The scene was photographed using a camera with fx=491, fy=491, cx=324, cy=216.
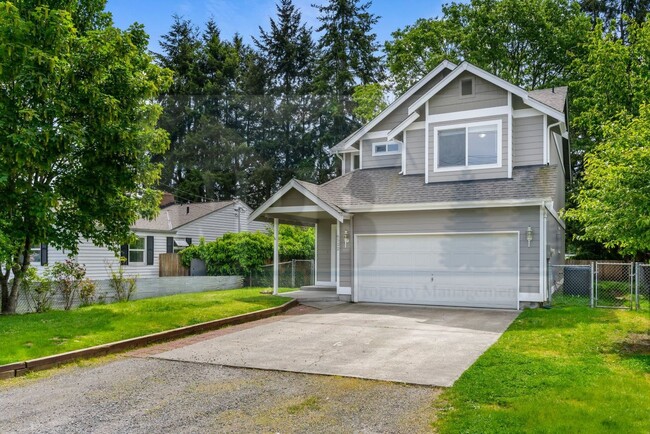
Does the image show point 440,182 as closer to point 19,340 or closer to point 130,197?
point 130,197

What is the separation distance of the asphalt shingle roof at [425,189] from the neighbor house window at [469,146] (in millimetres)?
587

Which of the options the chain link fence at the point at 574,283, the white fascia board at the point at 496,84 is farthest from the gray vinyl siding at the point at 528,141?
the chain link fence at the point at 574,283

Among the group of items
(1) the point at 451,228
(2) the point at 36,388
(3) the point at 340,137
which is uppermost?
(3) the point at 340,137

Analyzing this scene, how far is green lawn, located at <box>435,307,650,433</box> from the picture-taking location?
4691mm

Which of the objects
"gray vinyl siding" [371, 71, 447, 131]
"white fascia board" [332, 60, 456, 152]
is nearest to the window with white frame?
"gray vinyl siding" [371, 71, 447, 131]

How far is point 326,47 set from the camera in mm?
37250

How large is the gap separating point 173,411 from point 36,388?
7.80 ft

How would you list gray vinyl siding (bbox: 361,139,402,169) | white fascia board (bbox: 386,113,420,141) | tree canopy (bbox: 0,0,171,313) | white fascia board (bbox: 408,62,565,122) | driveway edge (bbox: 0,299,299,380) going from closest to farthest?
driveway edge (bbox: 0,299,299,380) < tree canopy (bbox: 0,0,171,313) < white fascia board (bbox: 408,62,565,122) < white fascia board (bbox: 386,113,420,141) < gray vinyl siding (bbox: 361,139,402,169)

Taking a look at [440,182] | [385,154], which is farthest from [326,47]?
[440,182]

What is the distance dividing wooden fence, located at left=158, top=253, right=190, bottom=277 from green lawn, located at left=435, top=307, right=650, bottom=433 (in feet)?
57.8

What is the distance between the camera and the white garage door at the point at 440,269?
12.9 meters

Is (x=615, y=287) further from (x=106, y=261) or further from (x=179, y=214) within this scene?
(x=179, y=214)

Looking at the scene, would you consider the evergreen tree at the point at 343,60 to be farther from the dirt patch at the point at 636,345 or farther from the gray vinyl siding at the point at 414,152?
the dirt patch at the point at 636,345

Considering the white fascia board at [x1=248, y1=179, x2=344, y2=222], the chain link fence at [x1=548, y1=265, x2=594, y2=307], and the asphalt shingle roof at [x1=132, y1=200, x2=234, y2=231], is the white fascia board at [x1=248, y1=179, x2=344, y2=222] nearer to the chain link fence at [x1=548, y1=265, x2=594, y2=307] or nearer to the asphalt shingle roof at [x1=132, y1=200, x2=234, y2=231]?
the chain link fence at [x1=548, y1=265, x2=594, y2=307]
